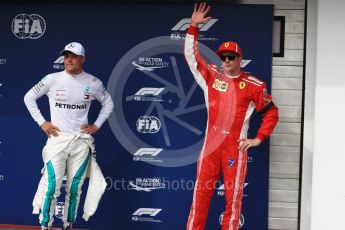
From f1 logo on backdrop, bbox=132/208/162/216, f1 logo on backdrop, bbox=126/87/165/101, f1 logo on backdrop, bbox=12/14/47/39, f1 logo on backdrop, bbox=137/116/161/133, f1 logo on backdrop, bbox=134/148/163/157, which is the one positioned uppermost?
f1 logo on backdrop, bbox=12/14/47/39

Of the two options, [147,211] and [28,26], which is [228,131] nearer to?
[147,211]

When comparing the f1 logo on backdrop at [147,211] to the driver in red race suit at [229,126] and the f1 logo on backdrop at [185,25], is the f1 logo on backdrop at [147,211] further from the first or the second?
the f1 logo on backdrop at [185,25]

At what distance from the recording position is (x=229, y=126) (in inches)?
143

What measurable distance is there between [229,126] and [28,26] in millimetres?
2039

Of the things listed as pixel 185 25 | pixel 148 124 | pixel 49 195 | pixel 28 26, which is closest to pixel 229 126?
pixel 148 124

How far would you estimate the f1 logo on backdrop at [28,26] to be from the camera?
433 cm

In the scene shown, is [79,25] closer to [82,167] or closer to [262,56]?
[82,167]

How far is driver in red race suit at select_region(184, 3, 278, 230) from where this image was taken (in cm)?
361

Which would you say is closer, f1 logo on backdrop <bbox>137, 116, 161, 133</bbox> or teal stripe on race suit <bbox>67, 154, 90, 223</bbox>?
teal stripe on race suit <bbox>67, 154, 90, 223</bbox>

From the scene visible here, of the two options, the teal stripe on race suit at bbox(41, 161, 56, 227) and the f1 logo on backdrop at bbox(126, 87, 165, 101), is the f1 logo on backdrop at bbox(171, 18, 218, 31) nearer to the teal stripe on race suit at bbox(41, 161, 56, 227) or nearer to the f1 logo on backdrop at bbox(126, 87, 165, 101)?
the f1 logo on backdrop at bbox(126, 87, 165, 101)

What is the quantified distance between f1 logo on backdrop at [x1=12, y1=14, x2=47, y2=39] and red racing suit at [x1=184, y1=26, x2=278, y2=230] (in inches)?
57.8

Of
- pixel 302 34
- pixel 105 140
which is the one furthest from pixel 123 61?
pixel 302 34

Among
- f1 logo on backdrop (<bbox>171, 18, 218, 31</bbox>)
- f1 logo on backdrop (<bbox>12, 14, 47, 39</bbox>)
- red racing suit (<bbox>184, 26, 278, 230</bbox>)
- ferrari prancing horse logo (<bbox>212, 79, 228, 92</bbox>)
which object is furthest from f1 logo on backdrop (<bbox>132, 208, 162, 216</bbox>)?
f1 logo on backdrop (<bbox>12, 14, 47, 39</bbox>)

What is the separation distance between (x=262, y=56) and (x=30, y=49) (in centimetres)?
204
